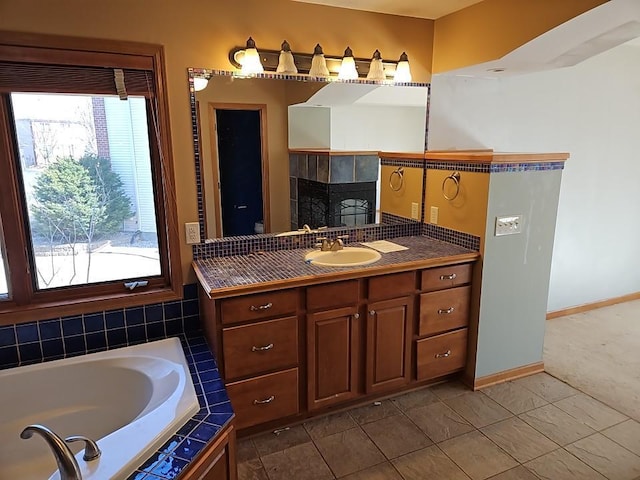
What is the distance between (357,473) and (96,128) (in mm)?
2107

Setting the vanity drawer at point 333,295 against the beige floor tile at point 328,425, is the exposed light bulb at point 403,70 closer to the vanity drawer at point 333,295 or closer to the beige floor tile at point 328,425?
the vanity drawer at point 333,295

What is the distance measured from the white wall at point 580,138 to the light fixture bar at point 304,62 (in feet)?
1.41

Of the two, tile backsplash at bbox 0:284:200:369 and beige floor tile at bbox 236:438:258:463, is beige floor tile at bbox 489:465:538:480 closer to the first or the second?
beige floor tile at bbox 236:438:258:463

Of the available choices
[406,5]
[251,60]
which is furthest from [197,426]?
[406,5]

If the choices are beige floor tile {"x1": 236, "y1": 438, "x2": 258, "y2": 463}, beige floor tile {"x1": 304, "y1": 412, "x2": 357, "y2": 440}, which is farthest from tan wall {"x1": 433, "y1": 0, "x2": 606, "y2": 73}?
beige floor tile {"x1": 236, "y1": 438, "x2": 258, "y2": 463}

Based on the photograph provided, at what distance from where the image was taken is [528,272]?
278 cm

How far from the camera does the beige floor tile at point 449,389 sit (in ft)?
8.88

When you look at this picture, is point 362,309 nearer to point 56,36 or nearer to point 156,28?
point 156,28

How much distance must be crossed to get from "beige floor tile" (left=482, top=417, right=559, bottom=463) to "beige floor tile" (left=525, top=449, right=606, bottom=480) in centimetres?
4

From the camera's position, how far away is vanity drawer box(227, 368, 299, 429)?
2.16 meters

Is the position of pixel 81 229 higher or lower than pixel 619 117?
lower

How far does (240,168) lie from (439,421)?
5.91ft

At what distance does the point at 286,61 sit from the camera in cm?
246

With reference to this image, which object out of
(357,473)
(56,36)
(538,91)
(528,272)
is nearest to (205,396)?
(357,473)
